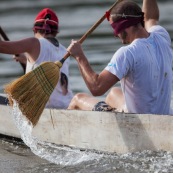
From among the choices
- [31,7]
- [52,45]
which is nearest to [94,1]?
[31,7]

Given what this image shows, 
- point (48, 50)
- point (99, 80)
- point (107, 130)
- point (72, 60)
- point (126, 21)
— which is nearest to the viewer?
point (99, 80)

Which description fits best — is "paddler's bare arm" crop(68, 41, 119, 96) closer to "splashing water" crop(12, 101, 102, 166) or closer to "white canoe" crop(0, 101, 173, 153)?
"white canoe" crop(0, 101, 173, 153)

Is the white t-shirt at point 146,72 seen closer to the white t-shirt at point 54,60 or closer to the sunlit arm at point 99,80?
the sunlit arm at point 99,80

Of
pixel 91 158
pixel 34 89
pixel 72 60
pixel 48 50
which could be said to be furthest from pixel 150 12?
pixel 72 60

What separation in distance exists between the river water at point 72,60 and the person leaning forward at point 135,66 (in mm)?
534

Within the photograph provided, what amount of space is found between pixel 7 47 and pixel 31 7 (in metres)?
16.7

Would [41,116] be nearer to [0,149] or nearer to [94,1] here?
[0,149]

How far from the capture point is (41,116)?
31.2 feet

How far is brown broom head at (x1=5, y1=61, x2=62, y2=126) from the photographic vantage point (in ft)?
28.5

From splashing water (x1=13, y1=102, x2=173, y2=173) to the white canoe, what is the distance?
7 cm

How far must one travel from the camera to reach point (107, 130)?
28.5ft

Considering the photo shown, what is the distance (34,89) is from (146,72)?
118 cm

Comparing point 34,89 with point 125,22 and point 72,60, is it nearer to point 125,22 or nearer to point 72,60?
point 125,22

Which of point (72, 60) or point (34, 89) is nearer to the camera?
point (34, 89)
